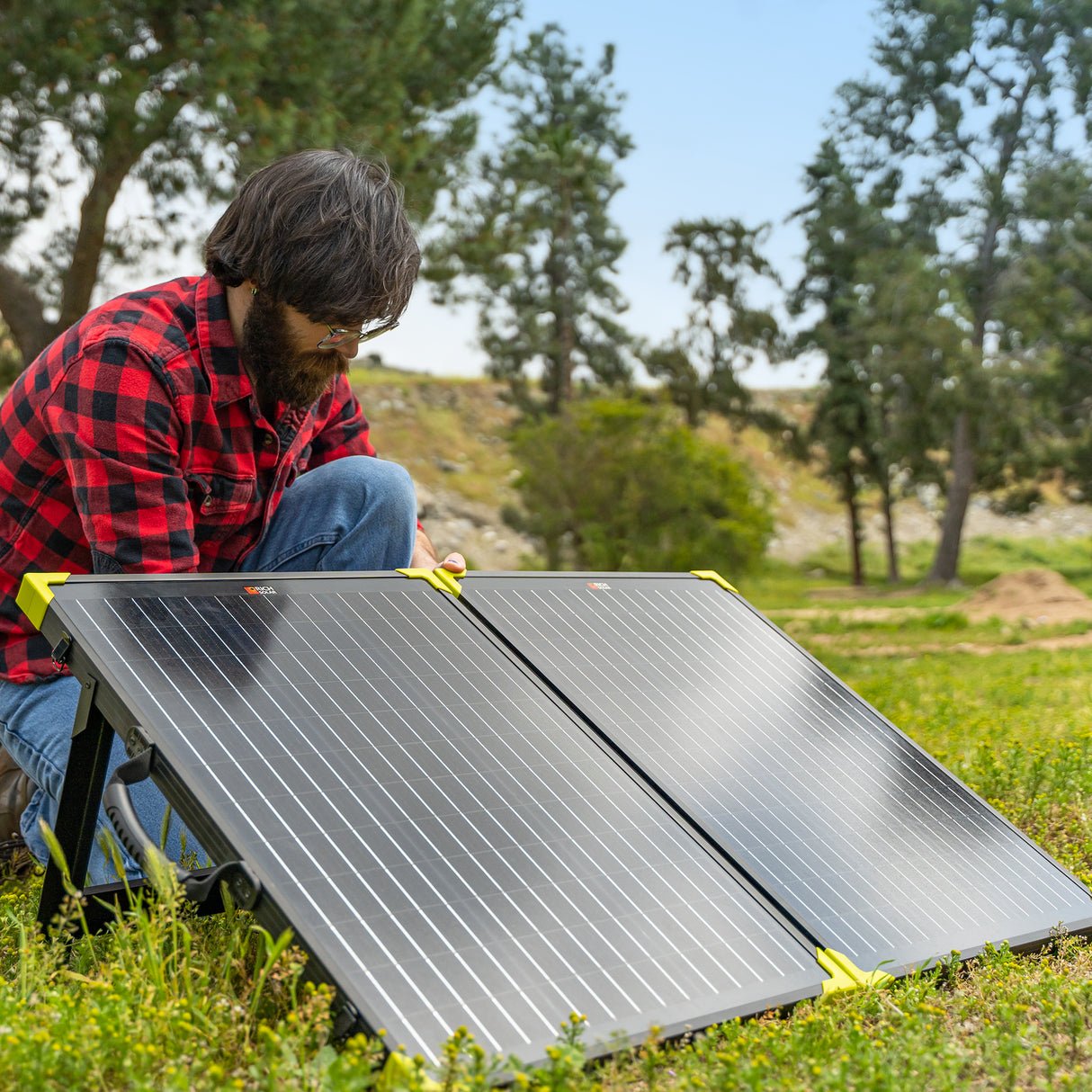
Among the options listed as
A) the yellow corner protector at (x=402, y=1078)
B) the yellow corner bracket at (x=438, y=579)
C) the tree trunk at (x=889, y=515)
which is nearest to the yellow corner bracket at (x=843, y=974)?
the yellow corner protector at (x=402, y=1078)

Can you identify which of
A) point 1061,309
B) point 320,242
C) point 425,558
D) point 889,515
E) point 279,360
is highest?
point 1061,309

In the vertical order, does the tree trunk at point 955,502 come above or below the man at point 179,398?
below

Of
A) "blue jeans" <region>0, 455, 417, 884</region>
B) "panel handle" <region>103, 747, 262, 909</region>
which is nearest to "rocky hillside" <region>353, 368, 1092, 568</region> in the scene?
"blue jeans" <region>0, 455, 417, 884</region>

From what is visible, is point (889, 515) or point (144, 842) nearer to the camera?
point (144, 842)

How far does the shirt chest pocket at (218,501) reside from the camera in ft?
11.7

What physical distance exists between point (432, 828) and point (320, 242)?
1.63 metres

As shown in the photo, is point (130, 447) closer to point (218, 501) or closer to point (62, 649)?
point (218, 501)

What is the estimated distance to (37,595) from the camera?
9.09ft

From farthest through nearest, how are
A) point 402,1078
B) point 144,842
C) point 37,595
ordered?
point 37,595 → point 144,842 → point 402,1078

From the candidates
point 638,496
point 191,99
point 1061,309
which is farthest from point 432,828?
point 1061,309

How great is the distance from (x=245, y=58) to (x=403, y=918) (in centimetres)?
1180

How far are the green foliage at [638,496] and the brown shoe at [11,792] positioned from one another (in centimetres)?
2273

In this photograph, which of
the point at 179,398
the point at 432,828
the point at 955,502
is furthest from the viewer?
the point at 955,502

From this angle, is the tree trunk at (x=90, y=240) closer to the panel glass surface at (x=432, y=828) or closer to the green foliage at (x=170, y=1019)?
the panel glass surface at (x=432, y=828)
